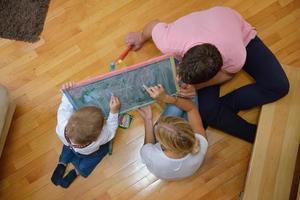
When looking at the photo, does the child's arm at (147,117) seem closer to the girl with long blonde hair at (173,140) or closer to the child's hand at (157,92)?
the girl with long blonde hair at (173,140)

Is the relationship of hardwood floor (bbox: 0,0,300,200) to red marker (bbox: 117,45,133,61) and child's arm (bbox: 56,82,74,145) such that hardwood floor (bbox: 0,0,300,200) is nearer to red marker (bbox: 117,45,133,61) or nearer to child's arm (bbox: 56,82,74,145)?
red marker (bbox: 117,45,133,61)

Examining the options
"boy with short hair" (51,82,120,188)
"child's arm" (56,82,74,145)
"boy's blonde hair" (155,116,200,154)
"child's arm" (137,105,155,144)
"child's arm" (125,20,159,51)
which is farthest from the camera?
"child's arm" (125,20,159,51)

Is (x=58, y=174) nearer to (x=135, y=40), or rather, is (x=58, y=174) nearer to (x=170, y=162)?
(x=170, y=162)

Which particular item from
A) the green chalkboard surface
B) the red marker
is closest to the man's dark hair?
the green chalkboard surface

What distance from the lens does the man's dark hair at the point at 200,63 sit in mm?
999

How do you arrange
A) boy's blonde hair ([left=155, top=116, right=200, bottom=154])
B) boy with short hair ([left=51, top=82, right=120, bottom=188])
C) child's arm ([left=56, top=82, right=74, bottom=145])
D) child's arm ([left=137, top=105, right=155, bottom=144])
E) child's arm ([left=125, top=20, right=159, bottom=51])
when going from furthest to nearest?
1. child's arm ([left=125, top=20, right=159, bottom=51])
2. child's arm ([left=137, top=105, right=155, bottom=144])
3. child's arm ([left=56, top=82, right=74, bottom=145])
4. boy with short hair ([left=51, top=82, right=120, bottom=188])
5. boy's blonde hair ([left=155, top=116, right=200, bottom=154])

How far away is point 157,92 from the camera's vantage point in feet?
3.83

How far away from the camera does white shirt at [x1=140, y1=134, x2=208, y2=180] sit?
1.02 metres

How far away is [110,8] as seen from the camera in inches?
58.3

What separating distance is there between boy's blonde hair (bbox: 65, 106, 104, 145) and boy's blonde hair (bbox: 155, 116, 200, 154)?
8.1 inches

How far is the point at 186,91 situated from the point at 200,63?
0.23m

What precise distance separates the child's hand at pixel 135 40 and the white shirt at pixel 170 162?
48 cm

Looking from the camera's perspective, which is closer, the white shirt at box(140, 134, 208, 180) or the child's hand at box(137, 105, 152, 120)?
the white shirt at box(140, 134, 208, 180)

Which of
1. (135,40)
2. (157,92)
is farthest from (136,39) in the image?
(157,92)
